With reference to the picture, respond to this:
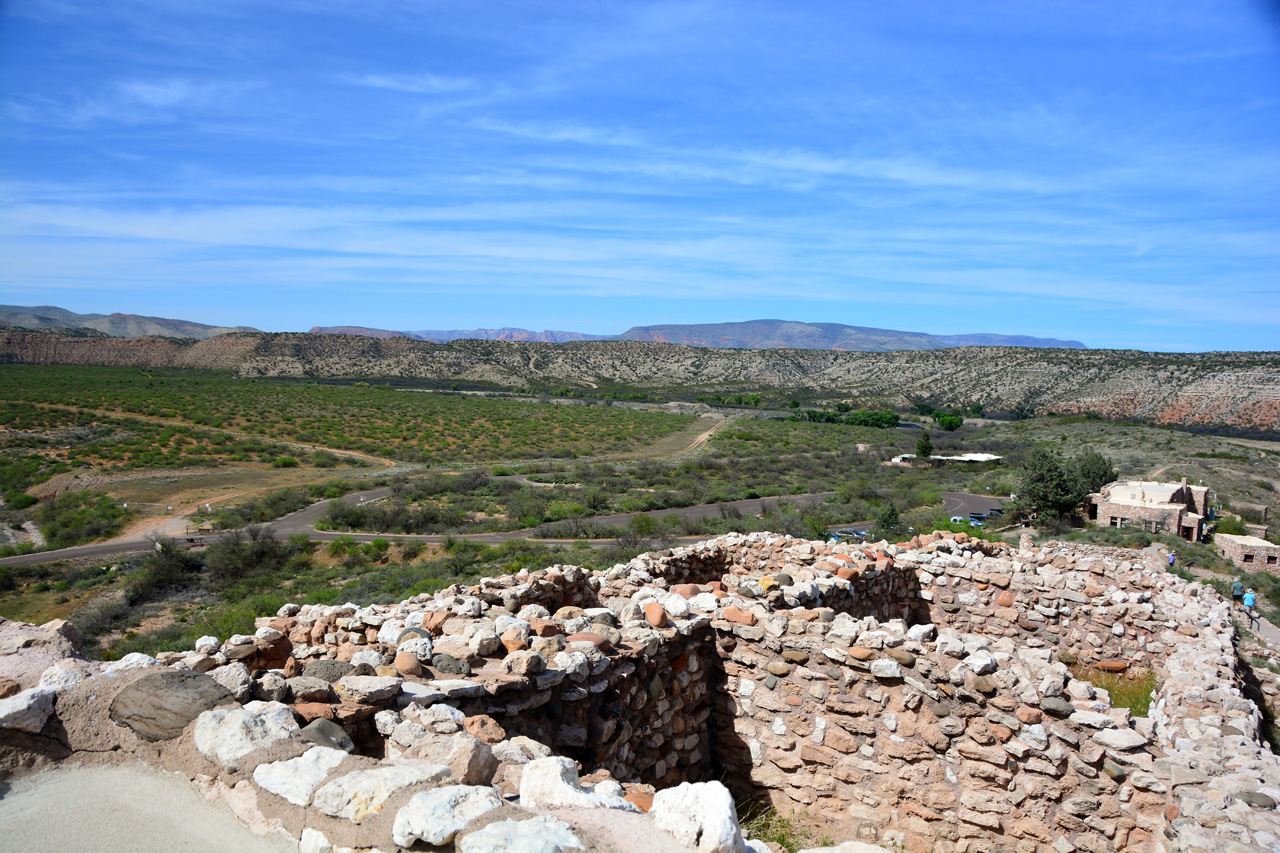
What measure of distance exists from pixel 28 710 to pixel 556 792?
98.1 inches

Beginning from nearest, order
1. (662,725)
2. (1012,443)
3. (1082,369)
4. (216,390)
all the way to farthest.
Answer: (662,725)
(1012,443)
(216,390)
(1082,369)

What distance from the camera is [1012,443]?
6234 centimetres

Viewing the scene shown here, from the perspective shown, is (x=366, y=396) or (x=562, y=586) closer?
(x=562, y=586)

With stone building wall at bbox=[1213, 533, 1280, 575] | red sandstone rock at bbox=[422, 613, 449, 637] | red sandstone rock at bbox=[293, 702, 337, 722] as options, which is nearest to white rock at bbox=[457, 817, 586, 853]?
red sandstone rock at bbox=[293, 702, 337, 722]

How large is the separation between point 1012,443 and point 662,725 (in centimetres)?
6669

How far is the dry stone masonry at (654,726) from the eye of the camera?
2.81 meters

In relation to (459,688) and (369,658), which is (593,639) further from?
(369,658)

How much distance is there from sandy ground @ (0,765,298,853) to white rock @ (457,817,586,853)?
0.89 m

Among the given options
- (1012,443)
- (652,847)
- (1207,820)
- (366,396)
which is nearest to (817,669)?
(1207,820)

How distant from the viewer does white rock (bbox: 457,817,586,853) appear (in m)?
2.30

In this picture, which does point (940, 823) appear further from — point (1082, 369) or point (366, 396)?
point (1082, 369)

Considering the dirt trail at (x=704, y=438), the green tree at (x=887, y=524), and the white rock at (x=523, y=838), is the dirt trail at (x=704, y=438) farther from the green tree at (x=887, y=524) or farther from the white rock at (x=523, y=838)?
the white rock at (x=523, y=838)

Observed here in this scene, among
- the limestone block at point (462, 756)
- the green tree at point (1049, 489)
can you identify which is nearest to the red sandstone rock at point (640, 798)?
the limestone block at point (462, 756)

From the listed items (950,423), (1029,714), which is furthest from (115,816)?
(950,423)
